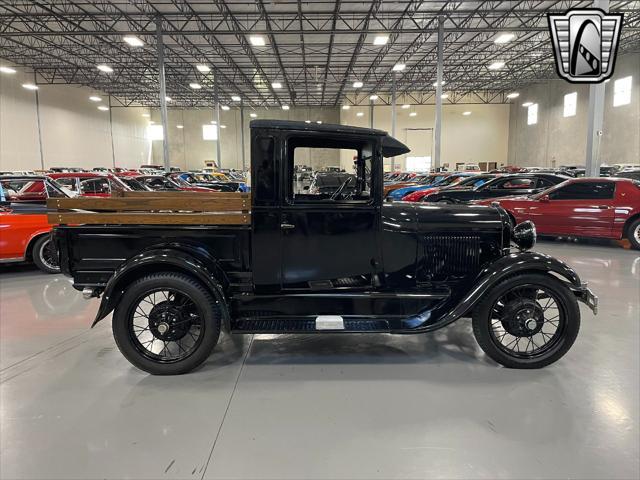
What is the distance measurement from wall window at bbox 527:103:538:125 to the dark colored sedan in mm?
22975

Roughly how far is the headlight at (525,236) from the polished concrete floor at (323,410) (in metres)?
1.02

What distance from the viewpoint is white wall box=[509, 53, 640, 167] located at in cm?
1983

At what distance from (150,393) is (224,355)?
715mm

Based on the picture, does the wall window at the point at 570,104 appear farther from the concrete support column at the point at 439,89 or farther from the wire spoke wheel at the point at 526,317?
the wire spoke wheel at the point at 526,317

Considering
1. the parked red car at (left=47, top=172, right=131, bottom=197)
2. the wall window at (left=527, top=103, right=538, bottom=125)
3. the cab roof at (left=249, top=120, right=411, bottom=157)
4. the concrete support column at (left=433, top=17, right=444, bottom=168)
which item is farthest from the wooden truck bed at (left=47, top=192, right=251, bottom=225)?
the wall window at (left=527, top=103, right=538, bottom=125)

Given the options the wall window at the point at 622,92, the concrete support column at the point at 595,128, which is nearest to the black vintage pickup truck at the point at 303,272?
the concrete support column at the point at 595,128

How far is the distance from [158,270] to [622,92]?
25097 mm

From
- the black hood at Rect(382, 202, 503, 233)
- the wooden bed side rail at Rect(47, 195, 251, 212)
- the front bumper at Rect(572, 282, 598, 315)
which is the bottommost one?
the front bumper at Rect(572, 282, 598, 315)

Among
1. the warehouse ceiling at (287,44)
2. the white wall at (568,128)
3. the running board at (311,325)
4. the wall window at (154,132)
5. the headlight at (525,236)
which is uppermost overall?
the warehouse ceiling at (287,44)

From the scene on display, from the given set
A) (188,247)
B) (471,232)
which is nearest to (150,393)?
(188,247)

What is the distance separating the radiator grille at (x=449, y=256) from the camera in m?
3.41

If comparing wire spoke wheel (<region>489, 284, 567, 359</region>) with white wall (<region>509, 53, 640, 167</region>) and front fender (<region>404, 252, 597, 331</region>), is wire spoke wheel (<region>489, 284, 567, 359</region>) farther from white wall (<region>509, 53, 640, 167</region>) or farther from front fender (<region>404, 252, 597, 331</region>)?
white wall (<region>509, 53, 640, 167</region>)

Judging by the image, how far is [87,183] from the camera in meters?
9.39

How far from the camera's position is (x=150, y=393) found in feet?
9.66
